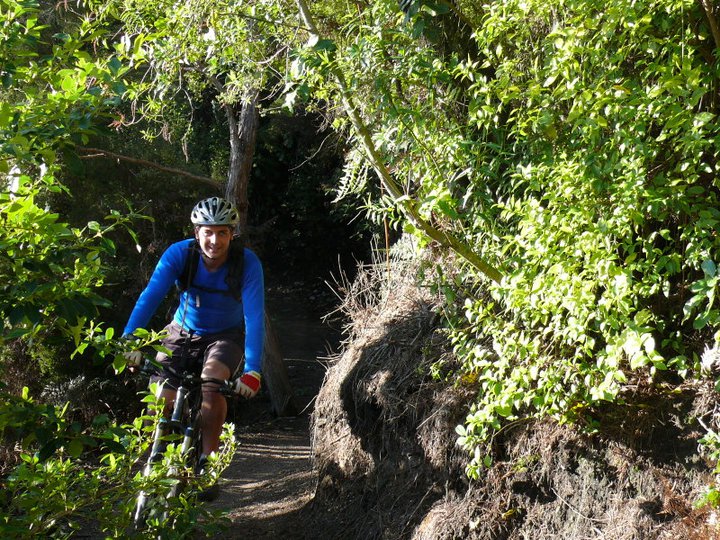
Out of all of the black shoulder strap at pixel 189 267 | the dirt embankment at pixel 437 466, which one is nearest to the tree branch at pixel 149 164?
the dirt embankment at pixel 437 466

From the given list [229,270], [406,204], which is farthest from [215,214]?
[406,204]

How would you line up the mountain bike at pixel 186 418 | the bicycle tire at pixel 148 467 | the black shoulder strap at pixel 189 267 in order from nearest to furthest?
the bicycle tire at pixel 148 467
the mountain bike at pixel 186 418
the black shoulder strap at pixel 189 267

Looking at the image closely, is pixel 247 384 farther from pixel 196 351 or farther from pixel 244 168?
pixel 244 168

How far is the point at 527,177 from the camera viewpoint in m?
4.50

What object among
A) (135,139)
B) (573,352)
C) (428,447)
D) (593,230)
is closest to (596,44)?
(593,230)

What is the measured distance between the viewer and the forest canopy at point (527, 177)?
329 cm

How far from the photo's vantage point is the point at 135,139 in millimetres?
11289

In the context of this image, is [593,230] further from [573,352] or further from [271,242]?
[271,242]

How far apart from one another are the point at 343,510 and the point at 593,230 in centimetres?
341

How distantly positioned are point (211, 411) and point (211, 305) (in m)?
0.83

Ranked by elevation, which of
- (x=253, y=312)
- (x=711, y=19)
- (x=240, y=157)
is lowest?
(x=253, y=312)

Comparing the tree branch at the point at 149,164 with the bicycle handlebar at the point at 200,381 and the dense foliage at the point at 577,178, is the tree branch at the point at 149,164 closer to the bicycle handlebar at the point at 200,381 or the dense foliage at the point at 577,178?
the bicycle handlebar at the point at 200,381

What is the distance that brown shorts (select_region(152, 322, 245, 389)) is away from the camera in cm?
583

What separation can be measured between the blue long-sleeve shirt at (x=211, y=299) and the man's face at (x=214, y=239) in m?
0.13
